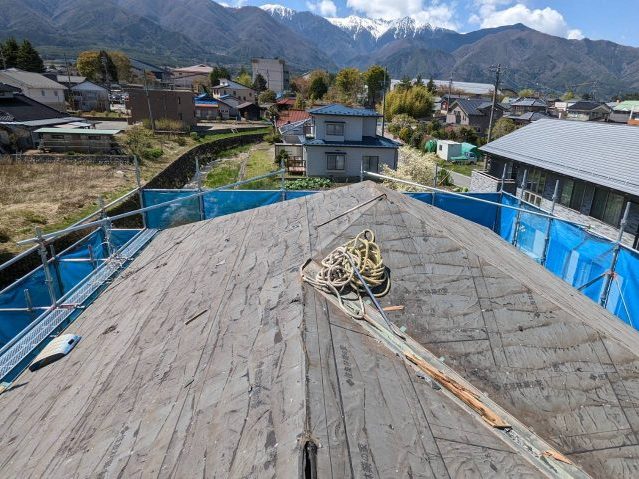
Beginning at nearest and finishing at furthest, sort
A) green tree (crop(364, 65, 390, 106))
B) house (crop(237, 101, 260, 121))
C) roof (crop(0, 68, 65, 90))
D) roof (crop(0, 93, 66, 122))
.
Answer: roof (crop(0, 93, 66, 122))
roof (crop(0, 68, 65, 90))
house (crop(237, 101, 260, 121))
green tree (crop(364, 65, 390, 106))

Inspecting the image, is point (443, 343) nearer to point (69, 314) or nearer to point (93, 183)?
point (69, 314)

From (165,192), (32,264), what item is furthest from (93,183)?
(165,192)

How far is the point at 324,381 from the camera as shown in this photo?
2129mm

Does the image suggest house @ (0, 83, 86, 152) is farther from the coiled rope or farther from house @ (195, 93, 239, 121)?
the coiled rope

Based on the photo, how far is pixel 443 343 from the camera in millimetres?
2773

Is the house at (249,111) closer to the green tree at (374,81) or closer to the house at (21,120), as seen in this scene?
the green tree at (374,81)

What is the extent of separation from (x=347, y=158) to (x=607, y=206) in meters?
17.3

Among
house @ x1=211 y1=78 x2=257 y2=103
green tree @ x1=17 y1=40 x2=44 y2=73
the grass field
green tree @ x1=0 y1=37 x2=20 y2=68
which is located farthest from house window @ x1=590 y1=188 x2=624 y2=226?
green tree @ x1=0 y1=37 x2=20 y2=68

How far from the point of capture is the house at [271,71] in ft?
371

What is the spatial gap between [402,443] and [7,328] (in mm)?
7902

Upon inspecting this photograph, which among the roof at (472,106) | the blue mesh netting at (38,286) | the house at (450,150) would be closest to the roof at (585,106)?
the roof at (472,106)

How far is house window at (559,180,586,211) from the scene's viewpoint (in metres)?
13.6

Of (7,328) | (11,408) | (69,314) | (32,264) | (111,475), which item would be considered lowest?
(32,264)

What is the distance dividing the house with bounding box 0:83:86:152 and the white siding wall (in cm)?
2163
